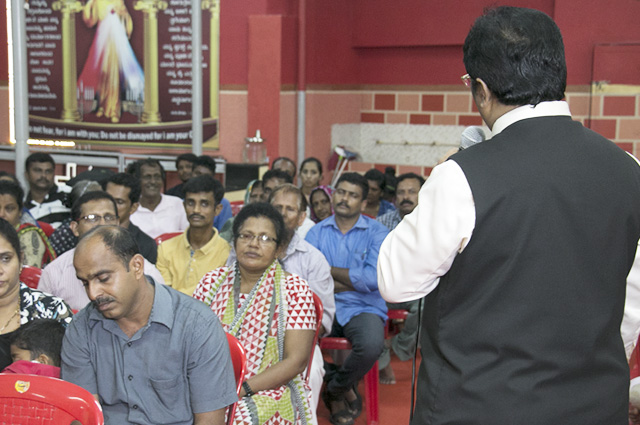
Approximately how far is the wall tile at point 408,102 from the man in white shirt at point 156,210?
3.71 m

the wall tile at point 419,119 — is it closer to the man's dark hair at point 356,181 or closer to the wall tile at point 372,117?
the wall tile at point 372,117

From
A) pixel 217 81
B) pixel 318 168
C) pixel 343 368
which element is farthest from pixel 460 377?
pixel 217 81

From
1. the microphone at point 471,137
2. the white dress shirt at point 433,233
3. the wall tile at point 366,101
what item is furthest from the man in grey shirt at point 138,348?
the wall tile at point 366,101

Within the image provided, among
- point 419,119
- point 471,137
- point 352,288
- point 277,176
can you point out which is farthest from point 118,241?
point 419,119

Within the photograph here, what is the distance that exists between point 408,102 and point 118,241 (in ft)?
21.2

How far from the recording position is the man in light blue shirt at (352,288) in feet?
11.3

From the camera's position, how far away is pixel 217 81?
7.25 meters

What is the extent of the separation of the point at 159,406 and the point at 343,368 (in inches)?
62.4

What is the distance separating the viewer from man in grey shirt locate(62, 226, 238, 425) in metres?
1.95

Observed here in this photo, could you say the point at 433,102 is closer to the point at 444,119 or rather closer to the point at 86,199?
the point at 444,119

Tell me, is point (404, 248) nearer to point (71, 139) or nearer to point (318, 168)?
point (318, 168)

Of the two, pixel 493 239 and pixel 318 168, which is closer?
pixel 493 239

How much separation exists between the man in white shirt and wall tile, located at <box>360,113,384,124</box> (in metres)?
3.64

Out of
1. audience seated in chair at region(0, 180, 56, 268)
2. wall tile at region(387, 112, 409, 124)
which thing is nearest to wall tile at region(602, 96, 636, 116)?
wall tile at region(387, 112, 409, 124)
